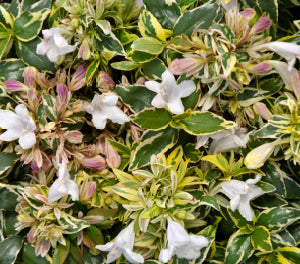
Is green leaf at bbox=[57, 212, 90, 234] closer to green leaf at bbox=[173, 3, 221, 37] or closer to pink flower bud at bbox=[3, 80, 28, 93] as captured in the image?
pink flower bud at bbox=[3, 80, 28, 93]

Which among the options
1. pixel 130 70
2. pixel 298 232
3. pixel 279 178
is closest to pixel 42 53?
pixel 130 70

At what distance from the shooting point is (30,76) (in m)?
1.27

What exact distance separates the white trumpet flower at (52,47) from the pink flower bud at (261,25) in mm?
530

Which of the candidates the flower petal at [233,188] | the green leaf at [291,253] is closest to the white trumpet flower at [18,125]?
the flower petal at [233,188]

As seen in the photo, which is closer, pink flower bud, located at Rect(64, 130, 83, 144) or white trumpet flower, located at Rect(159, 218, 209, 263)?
white trumpet flower, located at Rect(159, 218, 209, 263)

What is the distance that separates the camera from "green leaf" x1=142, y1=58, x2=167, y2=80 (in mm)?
1226

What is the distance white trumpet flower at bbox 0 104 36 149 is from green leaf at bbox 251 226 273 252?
2.34 ft

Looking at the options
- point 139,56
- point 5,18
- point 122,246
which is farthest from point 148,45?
point 122,246

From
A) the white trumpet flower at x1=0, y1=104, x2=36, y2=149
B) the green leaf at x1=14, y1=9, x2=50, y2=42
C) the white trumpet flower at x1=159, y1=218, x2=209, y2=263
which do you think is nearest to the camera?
the white trumpet flower at x1=159, y1=218, x2=209, y2=263

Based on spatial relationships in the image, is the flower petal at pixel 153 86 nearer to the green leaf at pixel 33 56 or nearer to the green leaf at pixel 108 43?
the green leaf at pixel 108 43

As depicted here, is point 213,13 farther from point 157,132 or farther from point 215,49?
point 157,132


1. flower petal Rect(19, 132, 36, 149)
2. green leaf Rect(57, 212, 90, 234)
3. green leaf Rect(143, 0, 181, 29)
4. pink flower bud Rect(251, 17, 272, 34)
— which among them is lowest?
green leaf Rect(57, 212, 90, 234)

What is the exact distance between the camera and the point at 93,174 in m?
1.27

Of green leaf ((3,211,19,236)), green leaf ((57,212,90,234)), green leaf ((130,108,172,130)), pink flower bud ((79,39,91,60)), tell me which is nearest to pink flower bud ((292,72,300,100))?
green leaf ((130,108,172,130))
